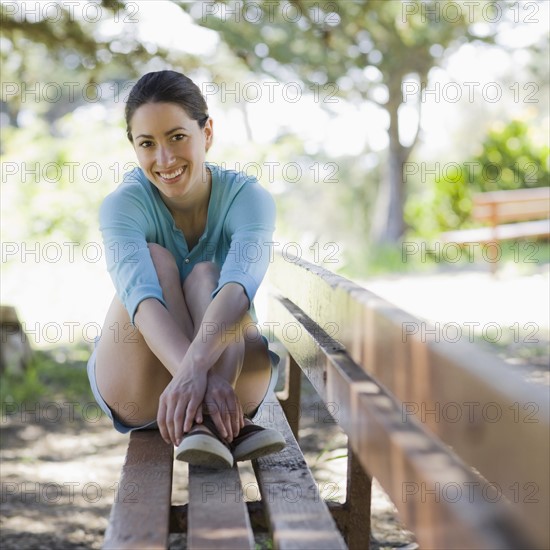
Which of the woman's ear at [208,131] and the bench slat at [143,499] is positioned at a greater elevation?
the woman's ear at [208,131]

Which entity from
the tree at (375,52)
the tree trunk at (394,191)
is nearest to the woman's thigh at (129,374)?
the tree at (375,52)

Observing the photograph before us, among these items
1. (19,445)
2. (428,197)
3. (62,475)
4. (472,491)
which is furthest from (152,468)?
(428,197)

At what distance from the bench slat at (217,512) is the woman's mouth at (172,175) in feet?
2.83

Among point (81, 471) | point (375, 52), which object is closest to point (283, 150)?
point (375, 52)

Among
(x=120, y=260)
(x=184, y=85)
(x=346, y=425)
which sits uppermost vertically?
(x=184, y=85)

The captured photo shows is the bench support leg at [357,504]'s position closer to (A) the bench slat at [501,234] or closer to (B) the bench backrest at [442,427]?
(B) the bench backrest at [442,427]

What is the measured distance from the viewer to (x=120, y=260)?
228 cm

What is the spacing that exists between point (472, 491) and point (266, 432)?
0.96m

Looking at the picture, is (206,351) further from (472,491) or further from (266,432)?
(472,491)

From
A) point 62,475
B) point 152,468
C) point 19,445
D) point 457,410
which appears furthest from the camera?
point 19,445

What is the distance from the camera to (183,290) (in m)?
2.40

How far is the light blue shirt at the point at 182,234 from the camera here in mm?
2246

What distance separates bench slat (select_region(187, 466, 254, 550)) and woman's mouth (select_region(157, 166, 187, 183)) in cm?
86

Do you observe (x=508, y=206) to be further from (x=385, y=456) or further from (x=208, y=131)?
(x=385, y=456)
